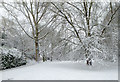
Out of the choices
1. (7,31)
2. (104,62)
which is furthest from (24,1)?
(104,62)

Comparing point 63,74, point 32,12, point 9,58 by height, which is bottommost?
point 63,74

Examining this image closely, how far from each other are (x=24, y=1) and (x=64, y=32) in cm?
580

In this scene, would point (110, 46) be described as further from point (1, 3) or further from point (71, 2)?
point (1, 3)

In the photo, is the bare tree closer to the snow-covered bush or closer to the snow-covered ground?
the snow-covered bush

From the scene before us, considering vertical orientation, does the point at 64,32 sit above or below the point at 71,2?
below

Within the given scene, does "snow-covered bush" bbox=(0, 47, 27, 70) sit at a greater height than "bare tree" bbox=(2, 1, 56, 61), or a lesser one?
lesser

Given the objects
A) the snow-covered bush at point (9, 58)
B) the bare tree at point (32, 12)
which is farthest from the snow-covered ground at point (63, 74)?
the bare tree at point (32, 12)

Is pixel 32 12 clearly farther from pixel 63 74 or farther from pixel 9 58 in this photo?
pixel 63 74

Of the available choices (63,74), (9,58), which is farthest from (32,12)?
(63,74)

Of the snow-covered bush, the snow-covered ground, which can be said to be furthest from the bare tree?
the snow-covered ground

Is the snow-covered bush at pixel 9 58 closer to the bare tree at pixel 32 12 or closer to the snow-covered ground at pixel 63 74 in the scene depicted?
the snow-covered ground at pixel 63 74

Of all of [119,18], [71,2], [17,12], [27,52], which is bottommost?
[27,52]

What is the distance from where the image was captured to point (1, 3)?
35.0 feet

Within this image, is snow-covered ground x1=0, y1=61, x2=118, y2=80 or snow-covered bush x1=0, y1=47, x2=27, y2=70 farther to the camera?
snow-covered bush x1=0, y1=47, x2=27, y2=70
